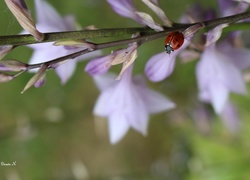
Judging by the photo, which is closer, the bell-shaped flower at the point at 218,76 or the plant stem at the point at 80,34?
the plant stem at the point at 80,34

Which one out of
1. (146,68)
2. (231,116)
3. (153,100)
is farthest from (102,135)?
(146,68)

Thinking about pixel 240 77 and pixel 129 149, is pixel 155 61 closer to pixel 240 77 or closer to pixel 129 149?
pixel 240 77

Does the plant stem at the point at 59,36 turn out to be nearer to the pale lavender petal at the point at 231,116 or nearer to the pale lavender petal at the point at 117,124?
the pale lavender petal at the point at 117,124

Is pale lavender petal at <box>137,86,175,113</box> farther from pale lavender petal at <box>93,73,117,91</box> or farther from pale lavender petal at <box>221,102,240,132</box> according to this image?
pale lavender petal at <box>221,102,240,132</box>

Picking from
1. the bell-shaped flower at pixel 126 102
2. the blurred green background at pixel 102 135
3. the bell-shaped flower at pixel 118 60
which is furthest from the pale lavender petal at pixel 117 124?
the blurred green background at pixel 102 135

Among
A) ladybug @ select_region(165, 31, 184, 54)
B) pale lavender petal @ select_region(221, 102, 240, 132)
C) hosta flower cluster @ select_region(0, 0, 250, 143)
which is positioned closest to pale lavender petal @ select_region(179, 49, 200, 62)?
hosta flower cluster @ select_region(0, 0, 250, 143)

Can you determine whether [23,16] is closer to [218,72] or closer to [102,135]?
[218,72]
